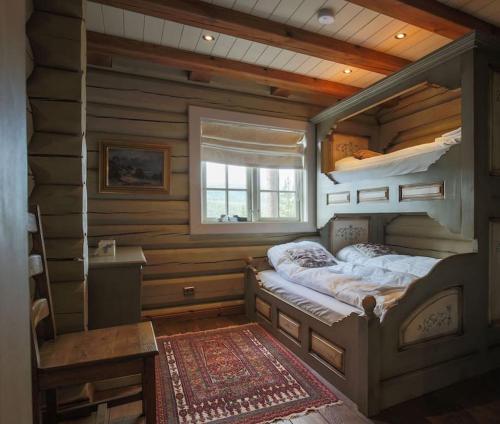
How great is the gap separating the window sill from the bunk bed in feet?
1.79

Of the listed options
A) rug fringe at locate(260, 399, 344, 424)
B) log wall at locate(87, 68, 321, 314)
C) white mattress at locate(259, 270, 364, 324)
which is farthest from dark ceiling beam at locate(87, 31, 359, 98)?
rug fringe at locate(260, 399, 344, 424)

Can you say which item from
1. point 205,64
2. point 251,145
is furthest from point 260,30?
point 251,145

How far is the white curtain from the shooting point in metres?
3.22

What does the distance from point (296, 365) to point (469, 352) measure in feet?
3.77

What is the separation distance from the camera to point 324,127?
3.48 meters

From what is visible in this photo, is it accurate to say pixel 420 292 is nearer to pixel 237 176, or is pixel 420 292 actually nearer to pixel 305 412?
pixel 305 412

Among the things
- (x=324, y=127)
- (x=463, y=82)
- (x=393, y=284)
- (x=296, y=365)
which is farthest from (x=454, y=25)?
(x=296, y=365)

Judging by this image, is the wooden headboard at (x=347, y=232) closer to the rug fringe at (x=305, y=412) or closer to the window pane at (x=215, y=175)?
the window pane at (x=215, y=175)

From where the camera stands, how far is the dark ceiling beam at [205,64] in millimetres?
2484

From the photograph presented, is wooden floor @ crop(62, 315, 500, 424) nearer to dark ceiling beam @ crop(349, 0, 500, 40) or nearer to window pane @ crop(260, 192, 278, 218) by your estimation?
window pane @ crop(260, 192, 278, 218)

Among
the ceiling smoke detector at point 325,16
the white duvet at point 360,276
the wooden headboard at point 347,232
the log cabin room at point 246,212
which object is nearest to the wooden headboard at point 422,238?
the log cabin room at point 246,212

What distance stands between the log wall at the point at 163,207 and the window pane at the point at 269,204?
34 centimetres

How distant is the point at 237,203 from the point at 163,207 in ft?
2.79

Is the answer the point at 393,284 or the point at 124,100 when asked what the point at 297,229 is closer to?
the point at 393,284
